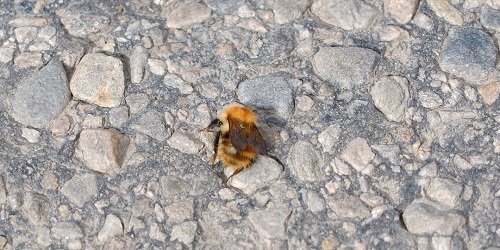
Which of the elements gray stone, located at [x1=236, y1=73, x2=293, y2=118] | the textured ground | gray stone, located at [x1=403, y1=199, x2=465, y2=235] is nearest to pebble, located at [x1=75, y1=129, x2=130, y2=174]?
the textured ground

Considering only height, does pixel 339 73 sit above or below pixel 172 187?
above

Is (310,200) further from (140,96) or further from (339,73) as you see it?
(140,96)

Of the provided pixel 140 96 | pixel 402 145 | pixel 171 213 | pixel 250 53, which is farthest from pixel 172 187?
pixel 402 145

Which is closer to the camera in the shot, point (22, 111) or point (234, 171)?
point (234, 171)

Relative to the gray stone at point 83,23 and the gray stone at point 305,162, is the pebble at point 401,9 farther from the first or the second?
the gray stone at point 83,23

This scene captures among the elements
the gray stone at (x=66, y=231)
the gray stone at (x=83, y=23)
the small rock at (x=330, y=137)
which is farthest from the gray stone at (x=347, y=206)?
the gray stone at (x=83, y=23)

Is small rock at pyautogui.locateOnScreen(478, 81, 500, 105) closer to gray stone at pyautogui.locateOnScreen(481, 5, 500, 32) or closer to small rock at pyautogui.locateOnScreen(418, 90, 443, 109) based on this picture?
small rock at pyautogui.locateOnScreen(418, 90, 443, 109)
